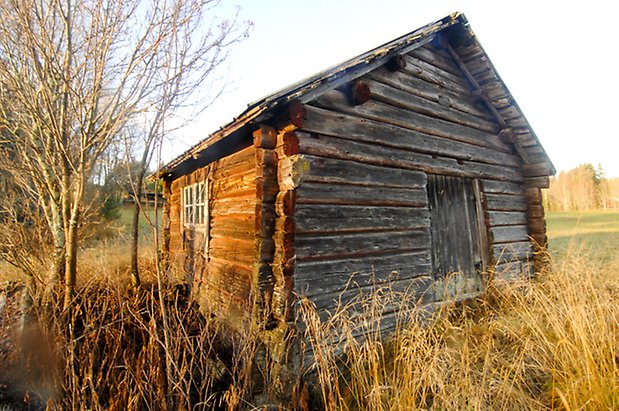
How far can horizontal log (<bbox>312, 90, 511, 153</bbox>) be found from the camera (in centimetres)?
446

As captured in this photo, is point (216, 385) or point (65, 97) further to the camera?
point (65, 97)

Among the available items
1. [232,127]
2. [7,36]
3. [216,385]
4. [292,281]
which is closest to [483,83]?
[232,127]

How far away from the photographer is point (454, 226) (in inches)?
232

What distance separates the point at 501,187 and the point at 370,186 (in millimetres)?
4039

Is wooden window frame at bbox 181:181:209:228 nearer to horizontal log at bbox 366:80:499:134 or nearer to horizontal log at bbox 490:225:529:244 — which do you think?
horizontal log at bbox 366:80:499:134

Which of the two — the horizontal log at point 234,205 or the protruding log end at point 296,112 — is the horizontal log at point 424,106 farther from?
the horizontal log at point 234,205

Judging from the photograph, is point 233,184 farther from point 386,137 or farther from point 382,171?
point 386,137

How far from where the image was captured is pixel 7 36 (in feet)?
14.4

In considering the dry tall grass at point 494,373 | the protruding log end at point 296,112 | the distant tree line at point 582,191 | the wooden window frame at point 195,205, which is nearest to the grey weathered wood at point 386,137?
the protruding log end at point 296,112

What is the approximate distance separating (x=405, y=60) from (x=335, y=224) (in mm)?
3137

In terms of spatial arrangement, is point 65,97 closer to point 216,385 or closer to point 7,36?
point 7,36

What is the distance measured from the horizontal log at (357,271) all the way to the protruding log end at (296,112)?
1.82m

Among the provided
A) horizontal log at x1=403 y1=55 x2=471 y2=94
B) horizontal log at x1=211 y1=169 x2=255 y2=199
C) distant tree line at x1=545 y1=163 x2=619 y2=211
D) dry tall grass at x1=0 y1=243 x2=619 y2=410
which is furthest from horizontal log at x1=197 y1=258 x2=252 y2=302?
distant tree line at x1=545 y1=163 x2=619 y2=211

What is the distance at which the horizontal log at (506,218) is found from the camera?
648 centimetres
